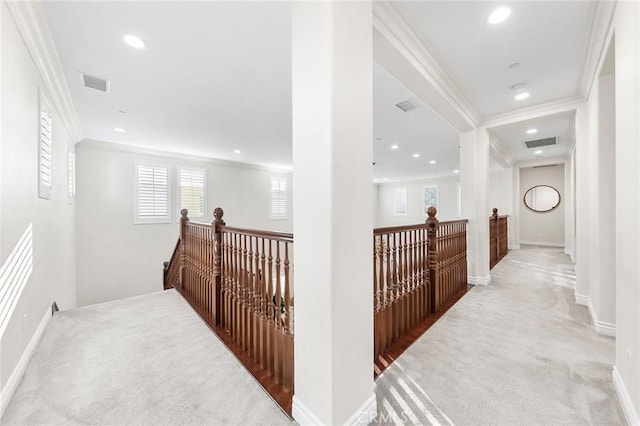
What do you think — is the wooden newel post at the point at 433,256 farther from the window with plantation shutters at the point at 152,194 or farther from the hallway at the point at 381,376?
the window with plantation shutters at the point at 152,194

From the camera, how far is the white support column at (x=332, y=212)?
1258 mm

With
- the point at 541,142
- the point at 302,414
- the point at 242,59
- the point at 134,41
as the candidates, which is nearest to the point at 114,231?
the point at 134,41

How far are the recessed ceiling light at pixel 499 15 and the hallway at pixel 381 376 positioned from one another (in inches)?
104

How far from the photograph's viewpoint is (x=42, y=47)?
2129 mm

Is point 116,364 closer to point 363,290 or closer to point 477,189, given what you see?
point 363,290

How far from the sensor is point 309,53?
1323 millimetres

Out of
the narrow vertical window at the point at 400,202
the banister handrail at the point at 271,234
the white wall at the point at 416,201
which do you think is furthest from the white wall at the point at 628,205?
the narrow vertical window at the point at 400,202

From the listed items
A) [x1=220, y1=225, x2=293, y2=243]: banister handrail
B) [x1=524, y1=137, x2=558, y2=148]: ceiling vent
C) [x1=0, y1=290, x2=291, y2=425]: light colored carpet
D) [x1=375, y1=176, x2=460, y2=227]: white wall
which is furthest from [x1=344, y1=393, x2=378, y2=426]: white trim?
[x1=375, y1=176, x2=460, y2=227]: white wall

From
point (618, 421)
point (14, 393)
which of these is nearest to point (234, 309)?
point (14, 393)

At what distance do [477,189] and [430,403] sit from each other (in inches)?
132

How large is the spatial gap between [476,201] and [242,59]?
3.75m

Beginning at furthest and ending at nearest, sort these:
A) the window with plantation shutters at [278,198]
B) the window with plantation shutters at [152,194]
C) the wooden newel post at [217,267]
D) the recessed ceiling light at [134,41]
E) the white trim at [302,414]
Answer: the window with plantation shutters at [278,198] < the window with plantation shutters at [152,194] < the wooden newel post at [217,267] < the recessed ceiling light at [134,41] < the white trim at [302,414]

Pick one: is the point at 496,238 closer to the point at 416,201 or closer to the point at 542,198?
the point at 542,198

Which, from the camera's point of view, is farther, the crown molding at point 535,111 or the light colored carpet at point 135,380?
the crown molding at point 535,111
